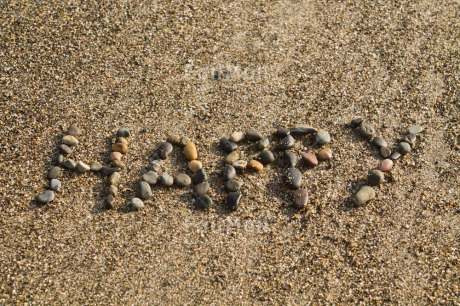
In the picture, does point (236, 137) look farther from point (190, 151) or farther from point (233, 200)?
point (233, 200)

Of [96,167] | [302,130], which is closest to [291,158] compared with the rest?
[302,130]

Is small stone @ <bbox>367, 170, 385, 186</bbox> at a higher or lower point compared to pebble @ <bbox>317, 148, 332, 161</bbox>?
lower

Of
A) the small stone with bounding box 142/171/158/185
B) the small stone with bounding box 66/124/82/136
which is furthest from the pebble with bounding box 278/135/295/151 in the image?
the small stone with bounding box 66/124/82/136

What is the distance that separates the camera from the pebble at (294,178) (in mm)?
2760

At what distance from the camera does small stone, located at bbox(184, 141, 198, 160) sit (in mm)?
2863

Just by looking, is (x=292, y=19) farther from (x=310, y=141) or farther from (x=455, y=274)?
(x=455, y=274)

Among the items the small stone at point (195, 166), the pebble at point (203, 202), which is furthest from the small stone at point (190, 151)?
the pebble at point (203, 202)

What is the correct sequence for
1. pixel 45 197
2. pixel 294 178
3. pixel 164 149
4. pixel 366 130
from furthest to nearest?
1. pixel 366 130
2. pixel 164 149
3. pixel 294 178
4. pixel 45 197

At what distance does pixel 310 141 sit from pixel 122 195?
1105 millimetres

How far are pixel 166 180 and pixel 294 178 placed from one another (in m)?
0.69

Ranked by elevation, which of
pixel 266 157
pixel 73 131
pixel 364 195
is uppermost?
pixel 73 131

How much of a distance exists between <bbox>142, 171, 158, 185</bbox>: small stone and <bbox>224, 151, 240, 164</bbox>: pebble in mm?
397

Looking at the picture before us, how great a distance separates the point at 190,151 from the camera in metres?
2.87

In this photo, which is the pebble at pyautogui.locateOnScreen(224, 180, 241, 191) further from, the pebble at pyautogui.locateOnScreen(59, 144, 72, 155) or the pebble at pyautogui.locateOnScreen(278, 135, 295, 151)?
the pebble at pyautogui.locateOnScreen(59, 144, 72, 155)
